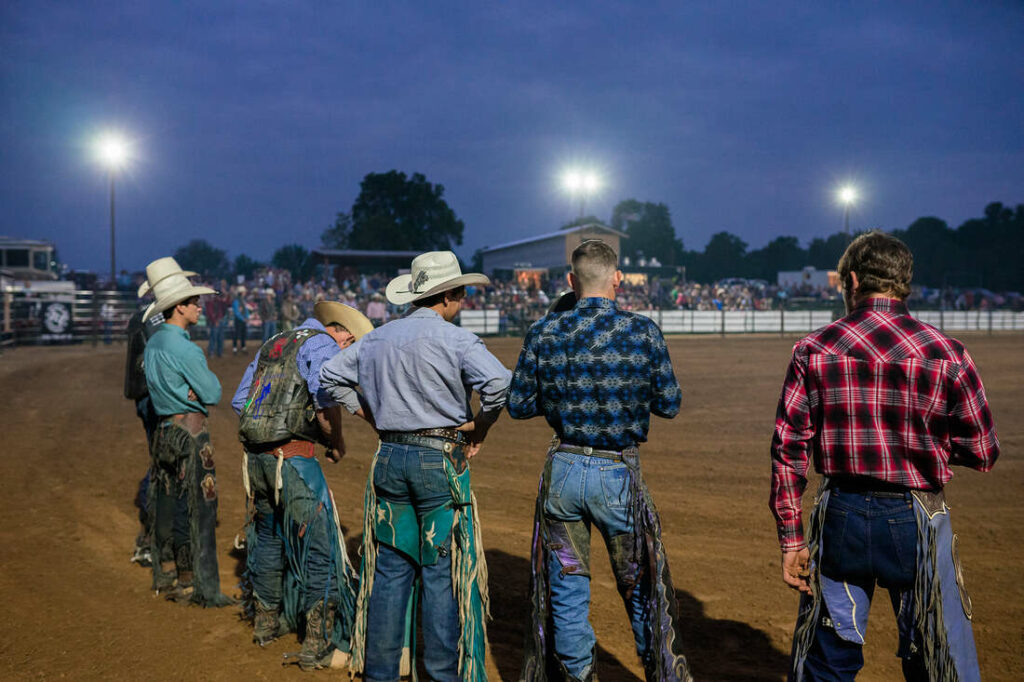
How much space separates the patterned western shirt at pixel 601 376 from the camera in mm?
3180

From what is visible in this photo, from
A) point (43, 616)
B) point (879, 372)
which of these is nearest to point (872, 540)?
point (879, 372)

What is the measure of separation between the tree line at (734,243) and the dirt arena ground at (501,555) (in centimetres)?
4606

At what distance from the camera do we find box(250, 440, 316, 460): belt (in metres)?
4.33

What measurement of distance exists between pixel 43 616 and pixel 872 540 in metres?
4.81

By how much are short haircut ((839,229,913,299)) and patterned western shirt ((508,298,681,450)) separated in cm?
78

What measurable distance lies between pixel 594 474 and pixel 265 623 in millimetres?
2398

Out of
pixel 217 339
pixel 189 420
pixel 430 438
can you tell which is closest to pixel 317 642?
pixel 430 438

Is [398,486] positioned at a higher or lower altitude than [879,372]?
lower

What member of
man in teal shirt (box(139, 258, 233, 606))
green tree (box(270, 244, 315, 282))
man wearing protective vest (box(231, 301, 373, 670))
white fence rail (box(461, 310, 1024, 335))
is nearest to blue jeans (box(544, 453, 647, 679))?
man wearing protective vest (box(231, 301, 373, 670))

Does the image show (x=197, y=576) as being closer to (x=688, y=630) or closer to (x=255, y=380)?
(x=255, y=380)

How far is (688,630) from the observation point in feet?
15.1

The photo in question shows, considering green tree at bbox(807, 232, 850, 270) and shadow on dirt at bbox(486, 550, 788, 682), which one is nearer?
shadow on dirt at bbox(486, 550, 788, 682)

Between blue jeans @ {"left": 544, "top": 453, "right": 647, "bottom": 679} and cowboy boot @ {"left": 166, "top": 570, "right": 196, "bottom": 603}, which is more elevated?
blue jeans @ {"left": 544, "top": 453, "right": 647, "bottom": 679}

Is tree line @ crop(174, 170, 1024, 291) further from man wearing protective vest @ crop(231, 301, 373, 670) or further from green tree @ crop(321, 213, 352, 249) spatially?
man wearing protective vest @ crop(231, 301, 373, 670)
